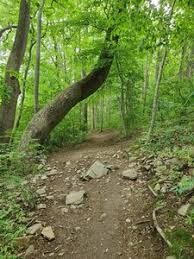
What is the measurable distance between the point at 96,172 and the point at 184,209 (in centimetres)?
260

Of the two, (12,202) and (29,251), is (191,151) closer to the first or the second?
(29,251)

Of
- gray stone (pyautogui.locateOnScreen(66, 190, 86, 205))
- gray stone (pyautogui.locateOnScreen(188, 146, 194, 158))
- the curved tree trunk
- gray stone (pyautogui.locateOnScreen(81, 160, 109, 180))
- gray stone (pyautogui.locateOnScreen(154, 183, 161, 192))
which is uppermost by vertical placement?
the curved tree trunk

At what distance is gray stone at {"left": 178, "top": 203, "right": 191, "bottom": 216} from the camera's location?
3.70 m

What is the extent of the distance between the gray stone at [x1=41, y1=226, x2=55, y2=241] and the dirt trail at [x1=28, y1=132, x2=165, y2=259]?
62 millimetres

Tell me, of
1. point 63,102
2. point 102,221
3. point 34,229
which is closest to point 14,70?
point 63,102

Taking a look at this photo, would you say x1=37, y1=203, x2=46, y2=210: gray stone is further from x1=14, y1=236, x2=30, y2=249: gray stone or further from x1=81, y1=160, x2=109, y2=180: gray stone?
x1=81, y1=160, x2=109, y2=180: gray stone

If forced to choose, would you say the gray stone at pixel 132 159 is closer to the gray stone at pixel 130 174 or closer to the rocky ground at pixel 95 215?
the rocky ground at pixel 95 215

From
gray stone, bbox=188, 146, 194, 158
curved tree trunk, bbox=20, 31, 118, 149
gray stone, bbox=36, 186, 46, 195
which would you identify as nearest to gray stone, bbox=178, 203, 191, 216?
gray stone, bbox=188, 146, 194, 158

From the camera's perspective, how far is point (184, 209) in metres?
3.75

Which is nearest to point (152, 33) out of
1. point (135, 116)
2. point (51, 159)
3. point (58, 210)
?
point (58, 210)

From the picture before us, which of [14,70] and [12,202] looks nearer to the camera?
[12,202]

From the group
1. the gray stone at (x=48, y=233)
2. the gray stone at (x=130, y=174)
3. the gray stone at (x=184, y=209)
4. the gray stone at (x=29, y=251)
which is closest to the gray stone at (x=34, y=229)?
the gray stone at (x=48, y=233)

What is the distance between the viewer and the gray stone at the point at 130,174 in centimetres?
542

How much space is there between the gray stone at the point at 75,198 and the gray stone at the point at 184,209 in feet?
6.47
